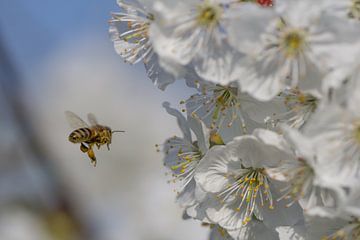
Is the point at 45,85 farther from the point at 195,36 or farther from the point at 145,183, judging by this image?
the point at 195,36

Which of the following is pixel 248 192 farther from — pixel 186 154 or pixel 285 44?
pixel 285 44

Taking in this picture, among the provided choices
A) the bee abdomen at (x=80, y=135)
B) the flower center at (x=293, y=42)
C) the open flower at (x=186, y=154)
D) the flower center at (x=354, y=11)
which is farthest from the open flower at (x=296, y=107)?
the bee abdomen at (x=80, y=135)

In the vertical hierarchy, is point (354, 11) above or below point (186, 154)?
above

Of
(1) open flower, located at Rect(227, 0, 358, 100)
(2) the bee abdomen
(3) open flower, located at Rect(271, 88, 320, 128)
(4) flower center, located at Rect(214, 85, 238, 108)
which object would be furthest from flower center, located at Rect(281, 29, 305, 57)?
(2) the bee abdomen

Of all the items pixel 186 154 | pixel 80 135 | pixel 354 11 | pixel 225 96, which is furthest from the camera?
pixel 80 135

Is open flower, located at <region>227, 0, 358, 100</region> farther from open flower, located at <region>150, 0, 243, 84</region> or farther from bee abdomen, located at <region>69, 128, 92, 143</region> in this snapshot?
bee abdomen, located at <region>69, 128, 92, 143</region>

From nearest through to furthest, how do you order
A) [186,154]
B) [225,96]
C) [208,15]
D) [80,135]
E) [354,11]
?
[354,11], [208,15], [225,96], [186,154], [80,135]

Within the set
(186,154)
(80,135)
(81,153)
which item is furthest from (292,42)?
(81,153)
